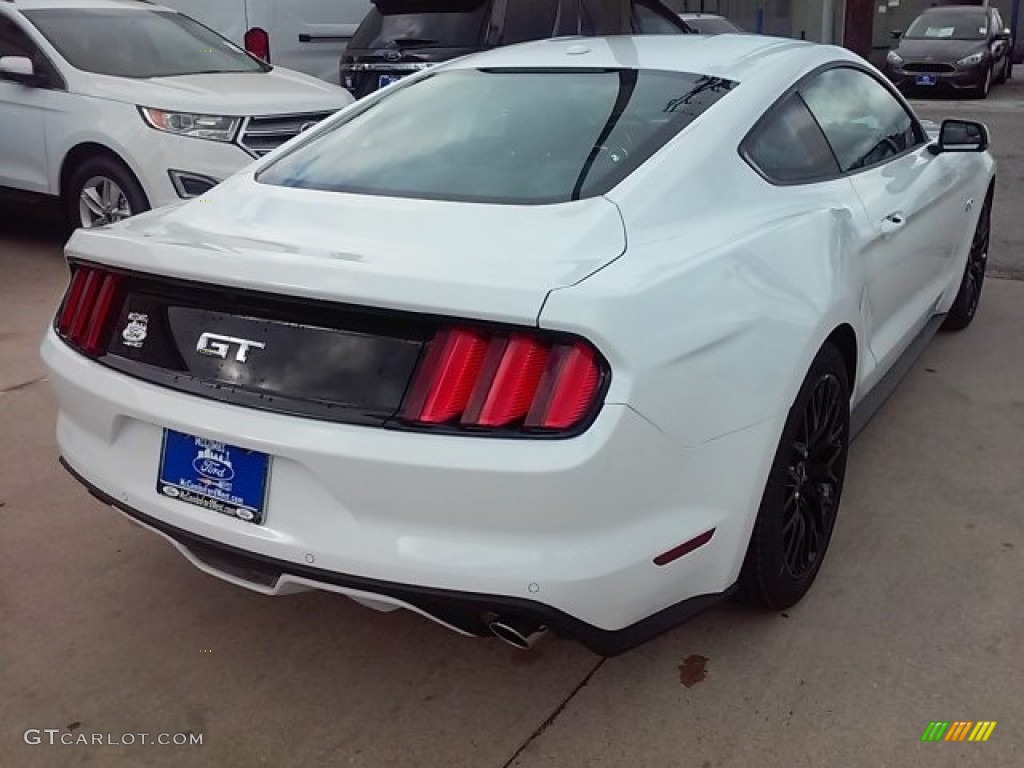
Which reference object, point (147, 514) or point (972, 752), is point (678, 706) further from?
point (147, 514)

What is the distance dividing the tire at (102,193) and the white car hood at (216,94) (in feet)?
1.35

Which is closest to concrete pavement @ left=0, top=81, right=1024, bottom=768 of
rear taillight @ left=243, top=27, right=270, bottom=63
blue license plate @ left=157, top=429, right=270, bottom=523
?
blue license plate @ left=157, top=429, right=270, bottom=523

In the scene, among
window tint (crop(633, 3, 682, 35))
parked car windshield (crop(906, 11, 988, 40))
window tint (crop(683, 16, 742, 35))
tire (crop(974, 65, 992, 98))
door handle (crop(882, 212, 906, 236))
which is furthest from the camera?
parked car windshield (crop(906, 11, 988, 40))

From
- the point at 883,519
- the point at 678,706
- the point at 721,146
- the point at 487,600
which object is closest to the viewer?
the point at 487,600

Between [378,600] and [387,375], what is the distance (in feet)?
1.52

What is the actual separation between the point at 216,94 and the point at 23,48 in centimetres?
147

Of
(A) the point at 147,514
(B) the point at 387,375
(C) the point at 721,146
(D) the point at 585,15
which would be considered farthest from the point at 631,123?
(D) the point at 585,15

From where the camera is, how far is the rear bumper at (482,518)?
2.04 metres

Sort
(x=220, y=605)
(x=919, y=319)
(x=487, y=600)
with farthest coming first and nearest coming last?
1. (x=919, y=319)
2. (x=220, y=605)
3. (x=487, y=600)

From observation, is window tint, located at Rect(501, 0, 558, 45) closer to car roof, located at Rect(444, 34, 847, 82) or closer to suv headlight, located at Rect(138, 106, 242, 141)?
suv headlight, located at Rect(138, 106, 242, 141)

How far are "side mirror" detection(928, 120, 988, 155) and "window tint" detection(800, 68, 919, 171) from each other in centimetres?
10

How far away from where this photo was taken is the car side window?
650 centimetres

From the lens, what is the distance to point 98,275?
8.55ft

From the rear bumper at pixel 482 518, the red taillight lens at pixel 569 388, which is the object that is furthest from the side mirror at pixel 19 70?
the red taillight lens at pixel 569 388
